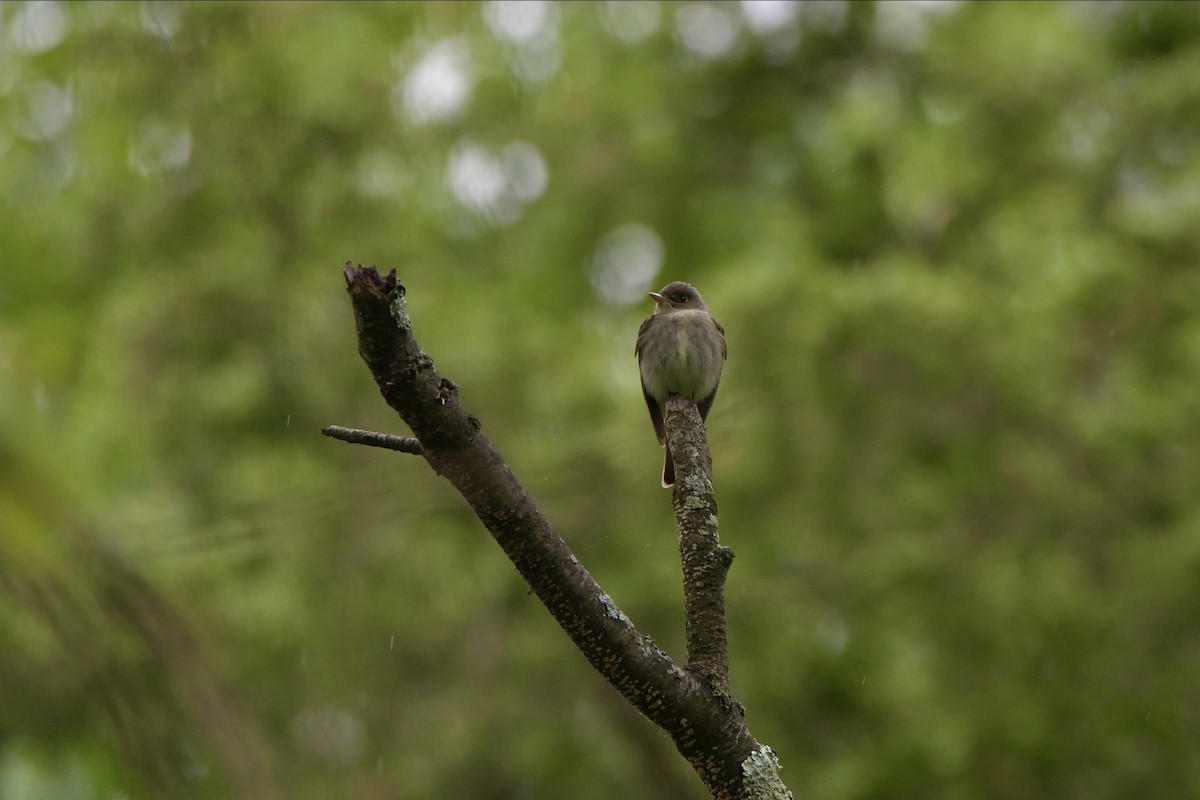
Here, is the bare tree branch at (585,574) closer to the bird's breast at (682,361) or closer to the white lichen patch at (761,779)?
the white lichen patch at (761,779)

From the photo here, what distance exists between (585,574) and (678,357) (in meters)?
2.89

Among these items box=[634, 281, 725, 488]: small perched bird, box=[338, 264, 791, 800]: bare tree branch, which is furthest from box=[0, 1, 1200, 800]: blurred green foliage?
box=[338, 264, 791, 800]: bare tree branch

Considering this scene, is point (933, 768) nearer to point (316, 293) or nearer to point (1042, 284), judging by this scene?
point (1042, 284)

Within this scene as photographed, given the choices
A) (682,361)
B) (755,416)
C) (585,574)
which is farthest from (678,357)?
(585,574)

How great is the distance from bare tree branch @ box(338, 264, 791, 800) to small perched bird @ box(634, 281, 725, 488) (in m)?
2.23

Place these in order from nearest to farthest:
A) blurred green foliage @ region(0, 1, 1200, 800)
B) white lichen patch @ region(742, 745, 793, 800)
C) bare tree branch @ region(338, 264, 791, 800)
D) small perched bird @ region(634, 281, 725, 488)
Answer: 1. bare tree branch @ region(338, 264, 791, 800)
2. white lichen patch @ region(742, 745, 793, 800)
3. small perched bird @ region(634, 281, 725, 488)
4. blurred green foliage @ region(0, 1, 1200, 800)

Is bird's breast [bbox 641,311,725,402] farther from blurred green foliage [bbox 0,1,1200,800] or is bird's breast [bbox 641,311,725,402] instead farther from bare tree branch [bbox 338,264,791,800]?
bare tree branch [bbox 338,264,791,800]

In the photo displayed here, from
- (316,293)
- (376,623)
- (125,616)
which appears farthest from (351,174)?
(125,616)

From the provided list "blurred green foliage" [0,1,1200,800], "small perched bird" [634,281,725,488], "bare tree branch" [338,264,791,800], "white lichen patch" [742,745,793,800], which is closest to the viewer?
"bare tree branch" [338,264,791,800]

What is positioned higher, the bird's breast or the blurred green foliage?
the blurred green foliage

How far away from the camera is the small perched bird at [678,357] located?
450 cm

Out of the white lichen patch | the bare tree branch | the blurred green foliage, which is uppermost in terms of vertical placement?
the blurred green foliage

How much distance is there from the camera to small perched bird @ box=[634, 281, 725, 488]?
14.8 ft

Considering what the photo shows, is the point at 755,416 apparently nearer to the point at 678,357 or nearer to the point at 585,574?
the point at 678,357
